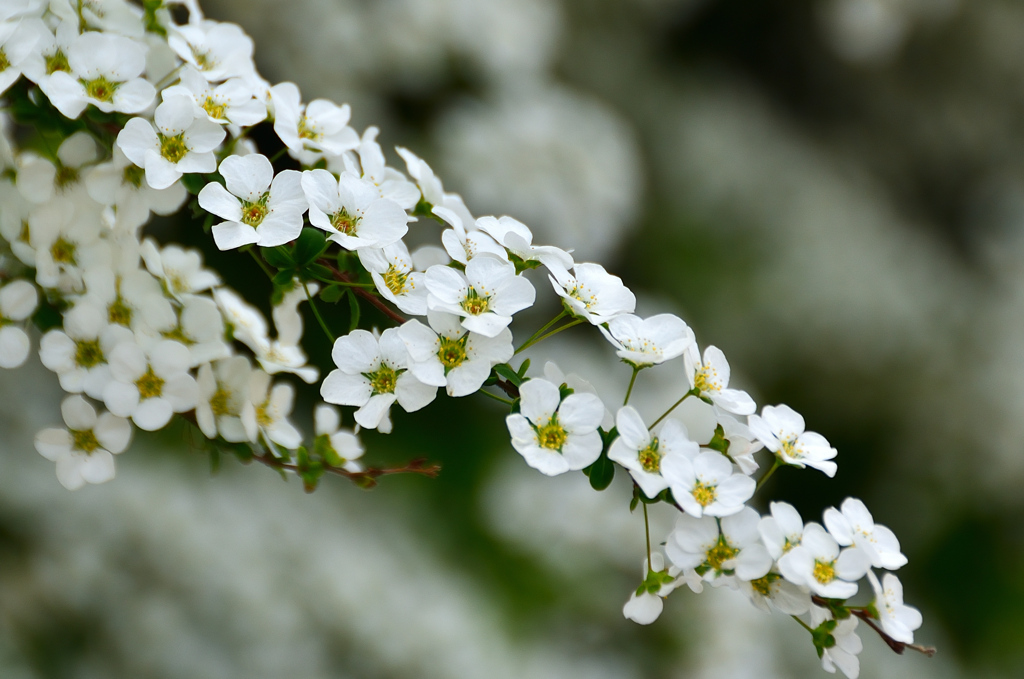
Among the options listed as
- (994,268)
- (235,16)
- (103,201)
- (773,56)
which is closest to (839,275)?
(994,268)

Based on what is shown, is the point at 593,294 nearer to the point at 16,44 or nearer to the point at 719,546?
the point at 719,546

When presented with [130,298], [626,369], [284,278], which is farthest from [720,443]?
[626,369]

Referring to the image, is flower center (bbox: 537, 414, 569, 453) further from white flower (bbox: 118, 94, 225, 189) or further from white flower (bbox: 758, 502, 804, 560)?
white flower (bbox: 118, 94, 225, 189)

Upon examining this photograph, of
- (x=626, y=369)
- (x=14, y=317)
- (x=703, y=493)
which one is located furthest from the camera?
(x=626, y=369)

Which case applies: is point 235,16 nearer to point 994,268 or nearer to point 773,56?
point 773,56

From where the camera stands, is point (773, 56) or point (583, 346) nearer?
point (583, 346)
